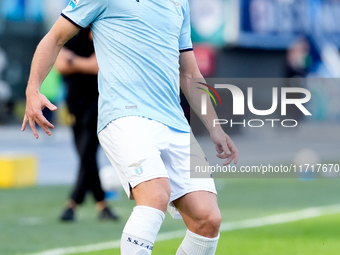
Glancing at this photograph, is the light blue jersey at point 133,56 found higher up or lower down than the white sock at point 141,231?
higher up

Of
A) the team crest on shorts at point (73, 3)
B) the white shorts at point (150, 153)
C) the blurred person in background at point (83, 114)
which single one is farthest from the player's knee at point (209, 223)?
the blurred person in background at point (83, 114)

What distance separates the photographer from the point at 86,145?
7219 mm

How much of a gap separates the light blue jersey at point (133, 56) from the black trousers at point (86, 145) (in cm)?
331

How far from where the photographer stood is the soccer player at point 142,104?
3.65m

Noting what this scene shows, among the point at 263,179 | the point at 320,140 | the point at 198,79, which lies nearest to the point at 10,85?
the point at 320,140

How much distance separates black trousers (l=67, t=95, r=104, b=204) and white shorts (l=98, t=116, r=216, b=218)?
3323 mm

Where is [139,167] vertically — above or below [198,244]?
above

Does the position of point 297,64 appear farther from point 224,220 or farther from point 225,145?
point 225,145

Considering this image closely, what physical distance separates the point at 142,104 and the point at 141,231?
27.4 inches

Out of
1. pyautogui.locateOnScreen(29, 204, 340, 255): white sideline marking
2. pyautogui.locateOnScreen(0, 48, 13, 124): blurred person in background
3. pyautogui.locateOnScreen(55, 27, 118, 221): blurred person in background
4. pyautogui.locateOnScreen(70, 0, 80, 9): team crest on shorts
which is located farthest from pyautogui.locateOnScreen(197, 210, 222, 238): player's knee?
pyautogui.locateOnScreen(0, 48, 13, 124): blurred person in background

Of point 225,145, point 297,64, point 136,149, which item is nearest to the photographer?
point 136,149

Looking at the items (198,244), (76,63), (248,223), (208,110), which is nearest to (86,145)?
(76,63)

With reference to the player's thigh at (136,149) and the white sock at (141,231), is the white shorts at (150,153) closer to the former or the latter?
the player's thigh at (136,149)

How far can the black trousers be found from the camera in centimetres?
721
